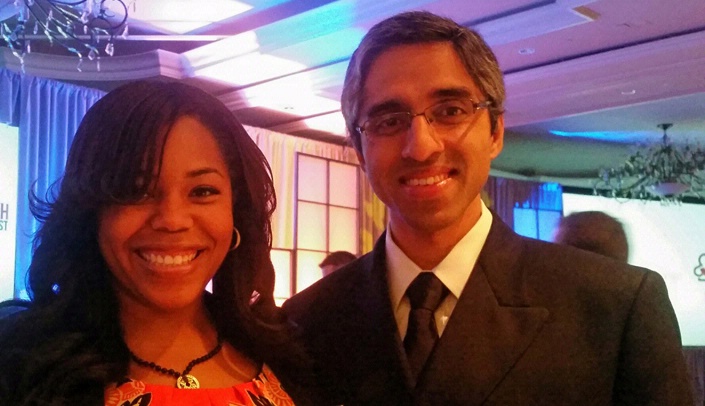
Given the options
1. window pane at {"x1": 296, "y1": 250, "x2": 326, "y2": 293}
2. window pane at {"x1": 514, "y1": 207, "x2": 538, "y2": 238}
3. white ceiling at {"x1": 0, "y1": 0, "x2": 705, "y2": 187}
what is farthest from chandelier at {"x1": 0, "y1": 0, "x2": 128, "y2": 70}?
window pane at {"x1": 514, "y1": 207, "x2": 538, "y2": 238}

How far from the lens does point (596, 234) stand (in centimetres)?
282

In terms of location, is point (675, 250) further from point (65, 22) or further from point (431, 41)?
point (431, 41)

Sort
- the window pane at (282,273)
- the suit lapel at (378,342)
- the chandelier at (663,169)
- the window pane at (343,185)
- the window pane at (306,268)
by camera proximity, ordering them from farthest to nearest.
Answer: the chandelier at (663,169) < the window pane at (343,185) < the window pane at (306,268) < the window pane at (282,273) < the suit lapel at (378,342)

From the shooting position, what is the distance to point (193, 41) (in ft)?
15.0

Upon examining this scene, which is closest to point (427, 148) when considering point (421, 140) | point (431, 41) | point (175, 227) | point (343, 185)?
point (421, 140)

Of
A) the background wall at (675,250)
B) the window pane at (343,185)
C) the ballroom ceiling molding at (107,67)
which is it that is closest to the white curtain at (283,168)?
the window pane at (343,185)

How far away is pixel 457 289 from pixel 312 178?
16.1ft

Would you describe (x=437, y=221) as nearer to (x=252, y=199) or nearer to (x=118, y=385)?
(x=252, y=199)

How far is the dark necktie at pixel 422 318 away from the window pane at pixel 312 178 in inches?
186

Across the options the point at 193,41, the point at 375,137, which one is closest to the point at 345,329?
the point at 375,137

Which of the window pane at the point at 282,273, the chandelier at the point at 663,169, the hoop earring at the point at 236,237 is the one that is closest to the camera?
the hoop earring at the point at 236,237

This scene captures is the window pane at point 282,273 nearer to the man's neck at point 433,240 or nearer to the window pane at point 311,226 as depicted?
the window pane at point 311,226

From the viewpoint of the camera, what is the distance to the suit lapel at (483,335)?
1255 millimetres

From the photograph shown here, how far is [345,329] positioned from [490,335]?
12.1 inches
